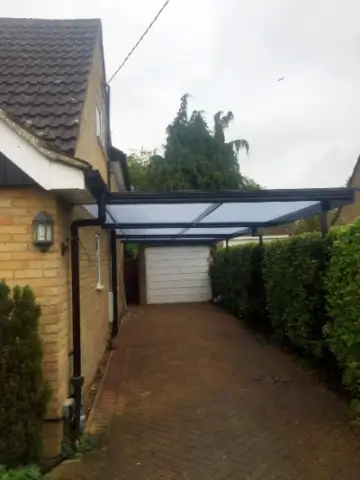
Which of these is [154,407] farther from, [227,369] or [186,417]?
[227,369]

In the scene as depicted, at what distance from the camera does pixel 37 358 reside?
5.30 meters

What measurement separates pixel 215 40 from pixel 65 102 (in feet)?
13.1

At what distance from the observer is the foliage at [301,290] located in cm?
902

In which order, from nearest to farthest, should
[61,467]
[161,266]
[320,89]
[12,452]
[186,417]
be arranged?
1. [12,452]
2. [61,467]
3. [186,417]
4. [320,89]
5. [161,266]

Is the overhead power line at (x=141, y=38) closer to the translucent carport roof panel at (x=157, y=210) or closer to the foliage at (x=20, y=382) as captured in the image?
the translucent carport roof panel at (x=157, y=210)

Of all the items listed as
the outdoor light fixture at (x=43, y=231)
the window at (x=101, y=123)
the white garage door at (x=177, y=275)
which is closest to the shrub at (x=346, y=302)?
the outdoor light fixture at (x=43, y=231)

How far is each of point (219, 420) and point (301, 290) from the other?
364cm

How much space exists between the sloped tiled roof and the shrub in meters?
4.03

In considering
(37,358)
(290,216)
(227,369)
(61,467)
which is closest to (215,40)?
(290,216)

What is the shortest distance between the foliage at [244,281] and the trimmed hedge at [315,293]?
1.3 inches

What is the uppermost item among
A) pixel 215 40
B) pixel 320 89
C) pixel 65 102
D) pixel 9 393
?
pixel 320 89

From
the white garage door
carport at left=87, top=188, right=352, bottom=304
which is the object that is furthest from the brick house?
the white garage door

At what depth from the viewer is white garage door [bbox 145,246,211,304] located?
25.8m

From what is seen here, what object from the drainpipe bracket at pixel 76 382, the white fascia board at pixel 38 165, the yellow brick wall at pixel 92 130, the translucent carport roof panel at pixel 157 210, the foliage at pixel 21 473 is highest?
the yellow brick wall at pixel 92 130
